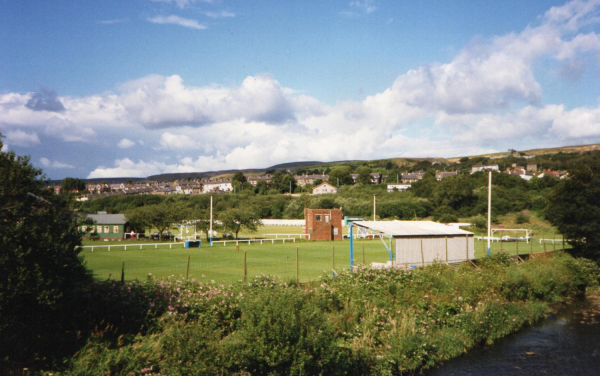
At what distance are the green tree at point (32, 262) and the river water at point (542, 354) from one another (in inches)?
378

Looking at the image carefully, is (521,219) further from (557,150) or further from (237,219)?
(557,150)

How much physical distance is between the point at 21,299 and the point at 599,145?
550 feet

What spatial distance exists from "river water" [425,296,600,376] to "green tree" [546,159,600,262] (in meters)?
10.9

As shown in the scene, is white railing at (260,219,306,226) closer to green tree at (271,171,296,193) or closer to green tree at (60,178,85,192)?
green tree at (60,178,85,192)

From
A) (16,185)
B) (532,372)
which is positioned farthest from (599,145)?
(16,185)

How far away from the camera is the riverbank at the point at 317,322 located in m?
9.71

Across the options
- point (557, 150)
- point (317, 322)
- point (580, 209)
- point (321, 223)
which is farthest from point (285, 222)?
point (557, 150)

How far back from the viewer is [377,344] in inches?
536

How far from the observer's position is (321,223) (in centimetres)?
5609

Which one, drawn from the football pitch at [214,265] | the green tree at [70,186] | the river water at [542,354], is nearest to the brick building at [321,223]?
the football pitch at [214,265]

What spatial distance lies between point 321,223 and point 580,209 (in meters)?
31.0

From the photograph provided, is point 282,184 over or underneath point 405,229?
over

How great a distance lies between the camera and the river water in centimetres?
1322

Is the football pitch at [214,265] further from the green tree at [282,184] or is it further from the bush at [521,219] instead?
the green tree at [282,184]
